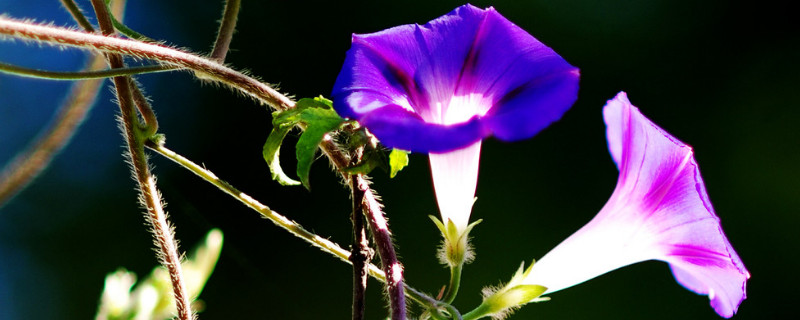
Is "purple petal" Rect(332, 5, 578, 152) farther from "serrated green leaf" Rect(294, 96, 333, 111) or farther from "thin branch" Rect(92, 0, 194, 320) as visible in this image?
"thin branch" Rect(92, 0, 194, 320)

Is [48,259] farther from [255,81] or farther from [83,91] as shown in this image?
[255,81]

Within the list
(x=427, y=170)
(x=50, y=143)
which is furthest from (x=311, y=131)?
(x=427, y=170)

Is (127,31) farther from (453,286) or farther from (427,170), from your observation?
(427,170)

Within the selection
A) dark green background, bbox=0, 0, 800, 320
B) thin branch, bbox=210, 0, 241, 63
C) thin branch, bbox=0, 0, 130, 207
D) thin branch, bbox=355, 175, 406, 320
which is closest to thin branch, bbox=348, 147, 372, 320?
thin branch, bbox=355, 175, 406, 320

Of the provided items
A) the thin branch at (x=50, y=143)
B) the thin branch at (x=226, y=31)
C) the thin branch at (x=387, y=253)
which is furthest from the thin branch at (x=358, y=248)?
the thin branch at (x=50, y=143)

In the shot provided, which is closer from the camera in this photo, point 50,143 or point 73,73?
point 73,73

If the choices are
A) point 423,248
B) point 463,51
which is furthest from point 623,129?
point 423,248
